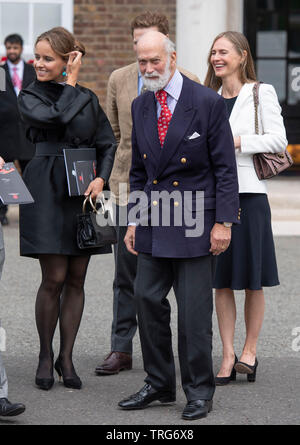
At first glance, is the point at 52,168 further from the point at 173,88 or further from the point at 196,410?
the point at 196,410

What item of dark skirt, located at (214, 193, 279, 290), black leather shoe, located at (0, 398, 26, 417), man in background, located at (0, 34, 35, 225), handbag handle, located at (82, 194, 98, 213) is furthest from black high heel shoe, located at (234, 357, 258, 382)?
man in background, located at (0, 34, 35, 225)

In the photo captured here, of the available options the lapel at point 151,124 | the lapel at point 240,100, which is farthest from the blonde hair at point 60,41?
the lapel at point 240,100

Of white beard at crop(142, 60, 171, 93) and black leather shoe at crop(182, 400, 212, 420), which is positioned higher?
white beard at crop(142, 60, 171, 93)

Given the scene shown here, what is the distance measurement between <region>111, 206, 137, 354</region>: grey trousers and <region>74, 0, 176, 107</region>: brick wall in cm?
780

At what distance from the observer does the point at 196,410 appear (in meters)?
5.40

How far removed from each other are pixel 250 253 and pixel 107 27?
28.0 ft

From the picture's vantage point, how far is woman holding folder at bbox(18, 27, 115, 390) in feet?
19.4

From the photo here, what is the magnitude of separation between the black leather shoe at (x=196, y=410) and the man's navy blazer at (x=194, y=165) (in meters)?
0.73

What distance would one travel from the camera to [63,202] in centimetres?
600

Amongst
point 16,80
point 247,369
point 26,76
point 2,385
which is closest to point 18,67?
point 16,80

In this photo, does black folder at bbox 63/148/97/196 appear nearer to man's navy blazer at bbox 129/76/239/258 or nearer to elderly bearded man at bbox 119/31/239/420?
elderly bearded man at bbox 119/31/239/420

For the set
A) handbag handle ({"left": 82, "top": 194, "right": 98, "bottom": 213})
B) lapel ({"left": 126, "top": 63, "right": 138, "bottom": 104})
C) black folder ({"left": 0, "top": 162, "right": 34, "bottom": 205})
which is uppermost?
lapel ({"left": 126, "top": 63, "right": 138, "bottom": 104})

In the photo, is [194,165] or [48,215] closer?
[194,165]
